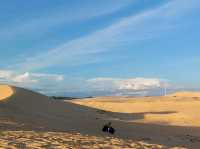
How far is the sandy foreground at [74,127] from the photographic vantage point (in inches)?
607

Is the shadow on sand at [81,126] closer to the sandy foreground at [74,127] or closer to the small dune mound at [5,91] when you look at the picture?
the sandy foreground at [74,127]

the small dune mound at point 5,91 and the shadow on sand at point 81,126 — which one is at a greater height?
the small dune mound at point 5,91

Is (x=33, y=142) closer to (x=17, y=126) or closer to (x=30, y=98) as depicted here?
(x=17, y=126)

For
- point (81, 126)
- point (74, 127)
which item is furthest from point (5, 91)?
point (74, 127)

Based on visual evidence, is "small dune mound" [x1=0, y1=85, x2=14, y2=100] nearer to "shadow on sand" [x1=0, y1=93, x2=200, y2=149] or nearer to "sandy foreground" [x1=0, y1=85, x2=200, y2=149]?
"sandy foreground" [x1=0, y1=85, x2=200, y2=149]

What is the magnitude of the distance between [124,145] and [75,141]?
5.62 ft

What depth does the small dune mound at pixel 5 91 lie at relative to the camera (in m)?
36.9

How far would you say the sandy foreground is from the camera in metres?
15.4

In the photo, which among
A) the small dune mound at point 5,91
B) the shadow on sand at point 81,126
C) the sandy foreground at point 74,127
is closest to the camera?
the sandy foreground at point 74,127

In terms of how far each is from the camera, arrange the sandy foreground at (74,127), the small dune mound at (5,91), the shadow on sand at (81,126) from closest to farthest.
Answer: the sandy foreground at (74,127) → the shadow on sand at (81,126) → the small dune mound at (5,91)

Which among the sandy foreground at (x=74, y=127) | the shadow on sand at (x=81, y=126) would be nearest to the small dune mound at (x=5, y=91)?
the sandy foreground at (x=74, y=127)

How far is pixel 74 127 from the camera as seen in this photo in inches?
928

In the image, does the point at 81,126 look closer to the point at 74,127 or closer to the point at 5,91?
the point at 74,127

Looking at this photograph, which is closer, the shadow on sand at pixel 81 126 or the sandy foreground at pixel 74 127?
the sandy foreground at pixel 74 127
